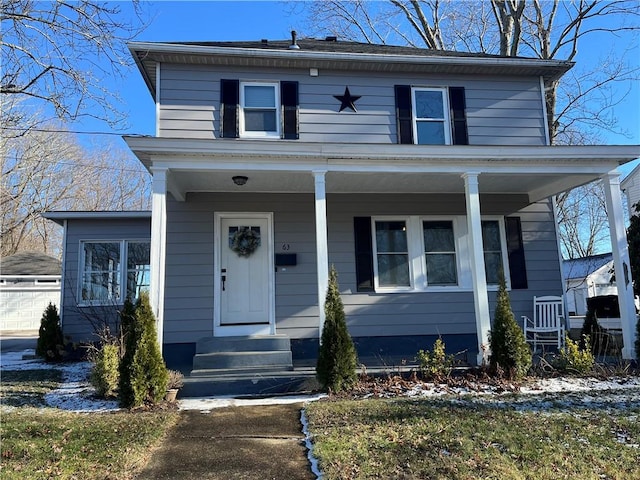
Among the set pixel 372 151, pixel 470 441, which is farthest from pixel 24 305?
pixel 470 441

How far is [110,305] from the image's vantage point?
896 cm

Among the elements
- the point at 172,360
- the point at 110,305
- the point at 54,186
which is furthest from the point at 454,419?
the point at 54,186

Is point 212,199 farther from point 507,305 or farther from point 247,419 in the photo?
point 507,305

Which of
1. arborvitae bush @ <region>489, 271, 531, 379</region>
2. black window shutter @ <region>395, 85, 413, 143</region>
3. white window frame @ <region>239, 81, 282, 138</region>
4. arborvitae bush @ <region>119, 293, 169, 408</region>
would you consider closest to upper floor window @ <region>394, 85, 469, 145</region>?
black window shutter @ <region>395, 85, 413, 143</region>

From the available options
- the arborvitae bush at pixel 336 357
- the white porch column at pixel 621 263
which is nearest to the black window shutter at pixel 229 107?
the arborvitae bush at pixel 336 357

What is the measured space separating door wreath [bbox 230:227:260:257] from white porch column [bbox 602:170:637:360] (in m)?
5.53

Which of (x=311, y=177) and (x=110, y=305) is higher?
(x=311, y=177)

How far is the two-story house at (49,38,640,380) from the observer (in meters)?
6.92

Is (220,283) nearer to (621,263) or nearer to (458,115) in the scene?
(458,115)

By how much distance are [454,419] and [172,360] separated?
471 centimetres

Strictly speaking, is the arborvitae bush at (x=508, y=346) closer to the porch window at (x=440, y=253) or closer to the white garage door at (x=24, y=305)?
the porch window at (x=440, y=253)

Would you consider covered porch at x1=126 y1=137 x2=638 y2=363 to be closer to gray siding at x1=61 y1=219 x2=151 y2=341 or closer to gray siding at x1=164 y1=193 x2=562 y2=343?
gray siding at x1=164 y1=193 x2=562 y2=343

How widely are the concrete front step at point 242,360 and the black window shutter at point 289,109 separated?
3677mm

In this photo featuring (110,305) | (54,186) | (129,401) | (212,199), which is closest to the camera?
(129,401)
